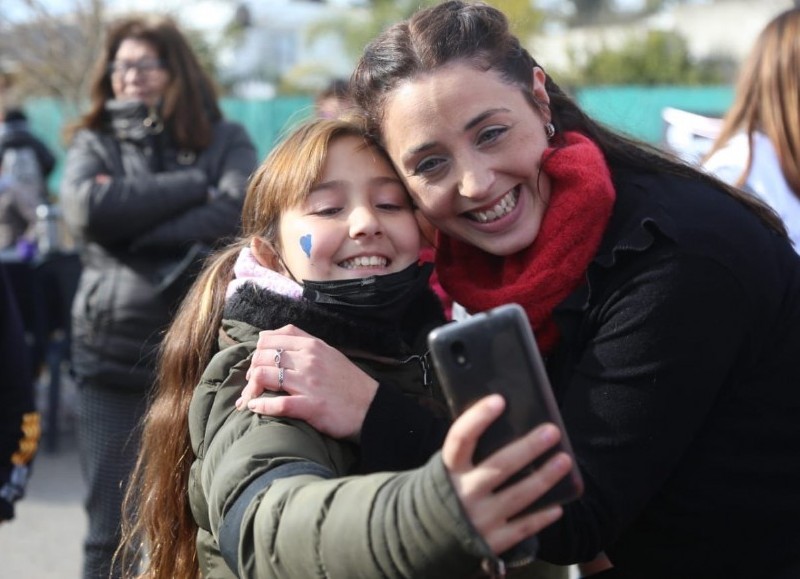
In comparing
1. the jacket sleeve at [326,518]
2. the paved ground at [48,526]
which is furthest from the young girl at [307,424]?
the paved ground at [48,526]

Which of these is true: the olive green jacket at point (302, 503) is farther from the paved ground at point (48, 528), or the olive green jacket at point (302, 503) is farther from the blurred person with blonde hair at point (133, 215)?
the paved ground at point (48, 528)

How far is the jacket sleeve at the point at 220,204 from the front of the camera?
4129mm

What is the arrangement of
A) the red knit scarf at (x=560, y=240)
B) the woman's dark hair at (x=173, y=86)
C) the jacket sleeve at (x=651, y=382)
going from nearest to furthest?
the jacket sleeve at (x=651, y=382)
the red knit scarf at (x=560, y=240)
the woman's dark hair at (x=173, y=86)

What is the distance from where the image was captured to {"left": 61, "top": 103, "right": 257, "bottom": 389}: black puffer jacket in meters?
4.02

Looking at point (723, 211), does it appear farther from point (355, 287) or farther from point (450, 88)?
point (355, 287)

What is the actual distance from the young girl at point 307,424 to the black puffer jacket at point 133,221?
1.63m

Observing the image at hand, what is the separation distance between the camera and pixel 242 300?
2.01 metres

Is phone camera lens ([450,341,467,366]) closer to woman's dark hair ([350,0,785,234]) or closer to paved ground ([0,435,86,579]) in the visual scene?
woman's dark hair ([350,0,785,234])

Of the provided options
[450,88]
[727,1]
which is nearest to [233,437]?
[450,88]

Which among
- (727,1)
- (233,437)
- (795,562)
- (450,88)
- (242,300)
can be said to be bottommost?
(795,562)

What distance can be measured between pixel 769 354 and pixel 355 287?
75 centimetres

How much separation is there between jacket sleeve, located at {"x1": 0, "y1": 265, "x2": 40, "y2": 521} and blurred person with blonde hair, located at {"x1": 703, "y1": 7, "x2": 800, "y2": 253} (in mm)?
2440

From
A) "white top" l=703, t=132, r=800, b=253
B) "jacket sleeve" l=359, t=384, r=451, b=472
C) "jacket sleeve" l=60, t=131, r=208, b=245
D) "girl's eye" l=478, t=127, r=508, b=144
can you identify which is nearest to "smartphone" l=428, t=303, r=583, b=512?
"jacket sleeve" l=359, t=384, r=451, b=472

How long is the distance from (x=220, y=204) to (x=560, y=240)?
8.26ft
